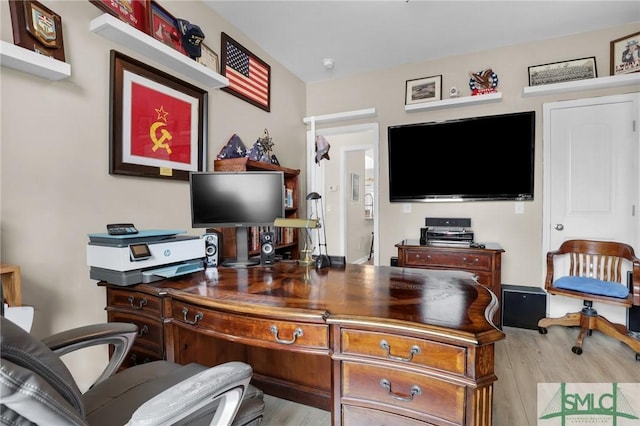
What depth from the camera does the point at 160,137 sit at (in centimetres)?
208

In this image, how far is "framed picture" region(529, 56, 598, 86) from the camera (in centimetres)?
286

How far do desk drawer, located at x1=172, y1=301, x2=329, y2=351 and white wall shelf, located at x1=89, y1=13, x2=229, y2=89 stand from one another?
1.51 meters

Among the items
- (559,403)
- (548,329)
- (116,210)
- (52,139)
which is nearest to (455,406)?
(559,403)

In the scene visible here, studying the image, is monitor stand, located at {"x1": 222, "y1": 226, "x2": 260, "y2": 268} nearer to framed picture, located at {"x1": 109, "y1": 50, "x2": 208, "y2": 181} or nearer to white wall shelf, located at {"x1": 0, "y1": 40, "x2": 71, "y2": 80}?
framed picture, located at {"x1": 109, "y1": 50, "x2": 208, "y2": 181}

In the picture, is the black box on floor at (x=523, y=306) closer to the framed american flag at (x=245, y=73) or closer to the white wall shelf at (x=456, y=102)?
the white wall shelf at (x=456, y=102)

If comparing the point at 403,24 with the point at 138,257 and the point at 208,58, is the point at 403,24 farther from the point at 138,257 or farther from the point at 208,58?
the point at 138,257

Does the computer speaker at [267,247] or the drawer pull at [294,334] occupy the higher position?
the computer speaker at [267,247]

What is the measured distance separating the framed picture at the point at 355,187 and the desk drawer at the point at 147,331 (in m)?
4.72

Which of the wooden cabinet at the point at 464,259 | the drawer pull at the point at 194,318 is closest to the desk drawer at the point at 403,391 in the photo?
the drawer pull at the point at 194,318

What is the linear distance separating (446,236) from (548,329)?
1.22 metres

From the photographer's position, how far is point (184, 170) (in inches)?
89.4

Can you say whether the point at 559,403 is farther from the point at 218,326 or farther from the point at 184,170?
the point at 184,170

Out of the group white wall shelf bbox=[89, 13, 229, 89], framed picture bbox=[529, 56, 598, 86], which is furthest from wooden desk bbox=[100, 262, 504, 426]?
framed picture bbox=[529, 56, 598, 86]

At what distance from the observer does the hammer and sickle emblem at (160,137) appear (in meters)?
2.03
